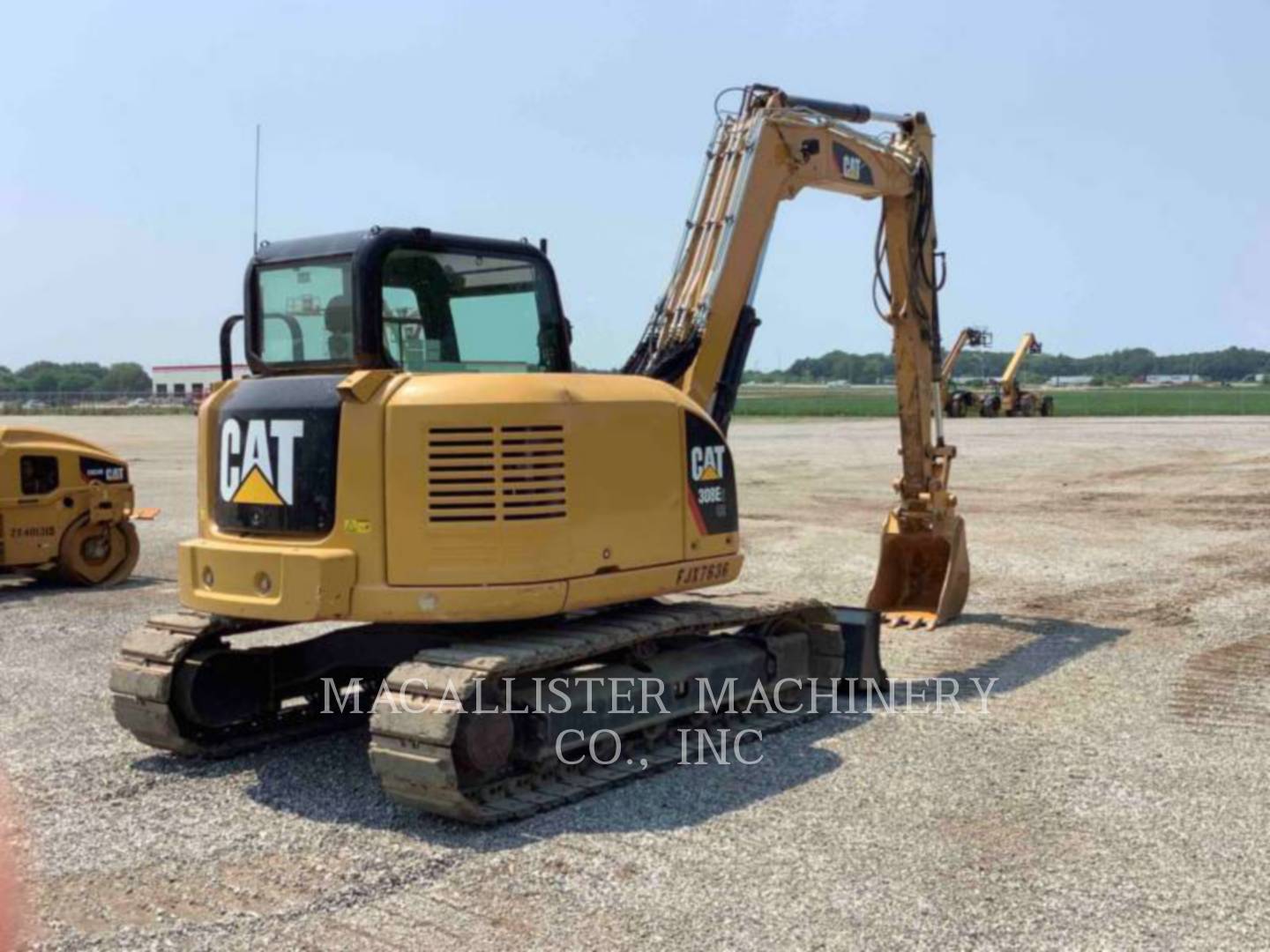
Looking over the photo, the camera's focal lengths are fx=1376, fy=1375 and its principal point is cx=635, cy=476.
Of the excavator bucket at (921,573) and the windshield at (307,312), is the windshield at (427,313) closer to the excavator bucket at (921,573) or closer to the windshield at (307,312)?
the windshield at (307,312)

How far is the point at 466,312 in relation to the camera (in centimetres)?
756

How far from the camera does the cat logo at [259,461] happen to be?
6910mm

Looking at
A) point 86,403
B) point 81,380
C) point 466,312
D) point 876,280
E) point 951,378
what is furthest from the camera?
point 81,380

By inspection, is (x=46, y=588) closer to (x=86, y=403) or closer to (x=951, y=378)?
(x=951, y=378)

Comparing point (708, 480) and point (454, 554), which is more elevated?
point (708, 480)

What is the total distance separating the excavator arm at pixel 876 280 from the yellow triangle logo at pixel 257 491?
3.10m

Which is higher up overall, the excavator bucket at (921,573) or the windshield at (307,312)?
the windshield at (307,312)

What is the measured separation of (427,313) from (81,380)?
109m

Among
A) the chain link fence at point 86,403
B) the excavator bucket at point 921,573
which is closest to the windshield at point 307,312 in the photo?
the excavator bucket at point 921,573

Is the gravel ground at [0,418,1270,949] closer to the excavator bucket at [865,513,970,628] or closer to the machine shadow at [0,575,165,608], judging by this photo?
the excavator bucket at [865,513,970,628]

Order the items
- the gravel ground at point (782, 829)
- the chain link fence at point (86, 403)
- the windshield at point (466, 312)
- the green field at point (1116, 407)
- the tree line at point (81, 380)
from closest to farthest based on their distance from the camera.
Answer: the gravel ground at point (782, 829) → the windshield at point (466, 312) → the green field at point (1116, 407) → the chain link fence at point (86, 403) → the tree line at point (81, 380)

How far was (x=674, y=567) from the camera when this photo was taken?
7.70 meters

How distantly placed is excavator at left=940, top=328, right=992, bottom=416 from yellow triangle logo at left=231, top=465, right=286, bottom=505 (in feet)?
137

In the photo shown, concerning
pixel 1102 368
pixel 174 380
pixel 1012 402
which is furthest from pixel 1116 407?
pixel 1102 368
